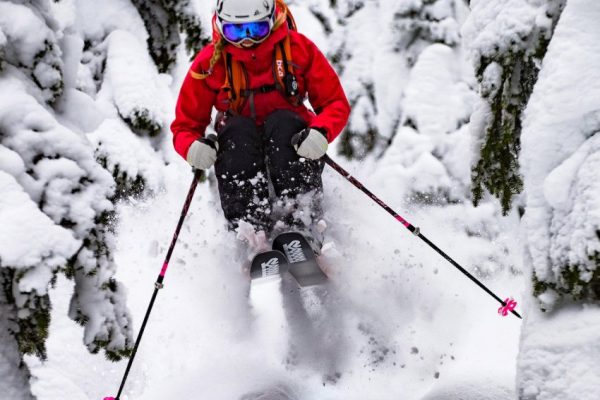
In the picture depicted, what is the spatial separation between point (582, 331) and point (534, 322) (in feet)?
0.93

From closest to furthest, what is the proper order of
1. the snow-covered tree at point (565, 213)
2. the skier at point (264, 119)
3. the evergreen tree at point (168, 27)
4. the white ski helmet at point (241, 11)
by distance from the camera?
the snow-covered tree at point (565, 213)
the white ski helmet at point (241, 11)
the skier at point (264, 119)
the evergreen tree at point (168, 27)

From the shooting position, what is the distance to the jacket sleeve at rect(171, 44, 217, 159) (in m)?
4.32

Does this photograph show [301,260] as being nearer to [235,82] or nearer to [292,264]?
[292,264]

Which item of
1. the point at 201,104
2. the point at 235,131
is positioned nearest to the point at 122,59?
the point at 201,104

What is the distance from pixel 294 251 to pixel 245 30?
5.57 ft

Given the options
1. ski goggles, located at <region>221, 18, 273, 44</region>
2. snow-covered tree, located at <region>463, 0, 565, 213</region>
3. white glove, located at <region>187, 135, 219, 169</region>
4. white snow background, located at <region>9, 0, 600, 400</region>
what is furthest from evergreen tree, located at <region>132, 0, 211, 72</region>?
snow-covered tree, located at <region>463, 0, 565, 213</region>

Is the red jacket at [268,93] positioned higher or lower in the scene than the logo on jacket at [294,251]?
higher

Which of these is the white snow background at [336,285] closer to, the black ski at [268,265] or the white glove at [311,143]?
the black ski at [268,265]

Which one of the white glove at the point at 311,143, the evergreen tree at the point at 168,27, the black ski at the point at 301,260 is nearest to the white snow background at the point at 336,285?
the evergreen tree at the point at 168,27

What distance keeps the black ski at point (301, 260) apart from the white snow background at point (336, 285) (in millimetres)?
324

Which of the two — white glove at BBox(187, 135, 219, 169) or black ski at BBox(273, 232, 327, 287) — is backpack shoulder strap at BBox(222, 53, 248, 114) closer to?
white glove at BBox(187, 135, 219, 169)

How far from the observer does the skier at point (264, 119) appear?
417cm

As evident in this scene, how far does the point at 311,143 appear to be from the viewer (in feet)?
13.4

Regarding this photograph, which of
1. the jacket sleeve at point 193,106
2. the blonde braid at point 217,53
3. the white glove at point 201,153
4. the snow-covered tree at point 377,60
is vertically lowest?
the white glove at point 201,153
